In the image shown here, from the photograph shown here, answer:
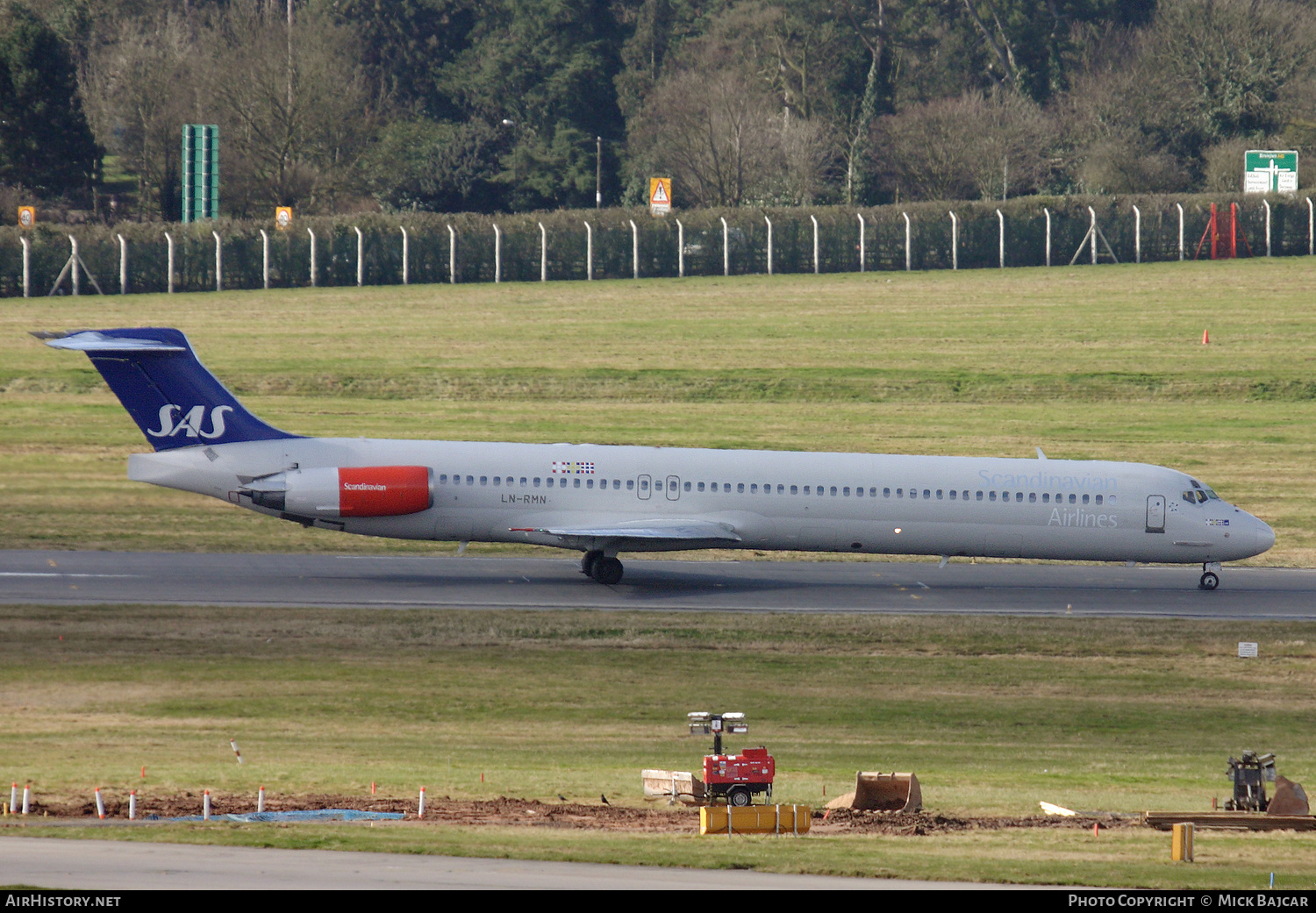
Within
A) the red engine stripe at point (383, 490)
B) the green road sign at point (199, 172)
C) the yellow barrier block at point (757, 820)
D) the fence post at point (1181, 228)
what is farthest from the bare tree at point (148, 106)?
the yellow barrier block at point (757, 820)

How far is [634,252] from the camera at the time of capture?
7800 centimetres

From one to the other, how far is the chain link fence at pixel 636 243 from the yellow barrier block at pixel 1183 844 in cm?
6326

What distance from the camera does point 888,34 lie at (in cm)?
10650

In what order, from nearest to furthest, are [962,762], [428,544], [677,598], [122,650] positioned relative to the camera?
1. [962,762]
2. [122,650]
3. [677,598]
4. [428,544]

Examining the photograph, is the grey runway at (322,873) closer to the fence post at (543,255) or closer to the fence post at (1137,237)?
the fence post at (543,255)

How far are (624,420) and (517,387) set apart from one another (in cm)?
661

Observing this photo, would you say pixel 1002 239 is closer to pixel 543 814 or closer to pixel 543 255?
pixel 543 255

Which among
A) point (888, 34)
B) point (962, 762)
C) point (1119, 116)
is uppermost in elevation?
point (888, 34)

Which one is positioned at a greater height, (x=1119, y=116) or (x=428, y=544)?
(x=1119, y=116)

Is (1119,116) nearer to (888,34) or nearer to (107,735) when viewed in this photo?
(888,34)

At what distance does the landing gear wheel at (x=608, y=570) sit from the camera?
32.9 m

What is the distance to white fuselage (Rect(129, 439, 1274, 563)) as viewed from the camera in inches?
1272

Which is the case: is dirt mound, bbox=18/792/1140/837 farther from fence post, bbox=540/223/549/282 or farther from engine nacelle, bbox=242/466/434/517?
fence post, bbox=540/223/549/282

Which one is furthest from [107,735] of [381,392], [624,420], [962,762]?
[381,392]
